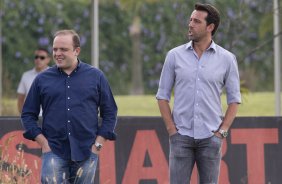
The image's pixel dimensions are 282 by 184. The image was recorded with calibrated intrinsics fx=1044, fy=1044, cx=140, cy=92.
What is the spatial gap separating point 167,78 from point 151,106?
15.9m

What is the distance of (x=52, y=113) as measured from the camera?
750 centimetres

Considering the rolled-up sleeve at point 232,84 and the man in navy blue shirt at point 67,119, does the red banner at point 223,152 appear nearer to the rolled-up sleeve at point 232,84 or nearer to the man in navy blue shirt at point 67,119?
the rolled-up sleeve at point 232,84

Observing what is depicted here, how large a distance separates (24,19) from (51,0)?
249cm

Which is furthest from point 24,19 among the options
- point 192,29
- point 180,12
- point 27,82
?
point 192,29

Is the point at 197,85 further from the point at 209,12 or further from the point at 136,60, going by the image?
the point at 136,60

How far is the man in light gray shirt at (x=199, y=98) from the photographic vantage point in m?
7.77

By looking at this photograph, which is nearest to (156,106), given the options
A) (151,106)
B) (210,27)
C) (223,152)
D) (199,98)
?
(151,106)

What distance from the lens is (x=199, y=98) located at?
7.77 metres

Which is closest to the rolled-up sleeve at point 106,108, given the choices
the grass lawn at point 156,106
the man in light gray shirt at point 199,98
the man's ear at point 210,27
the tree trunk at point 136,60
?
the man in light gray shirt at point 199,98

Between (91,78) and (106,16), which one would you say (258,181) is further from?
(106,16)

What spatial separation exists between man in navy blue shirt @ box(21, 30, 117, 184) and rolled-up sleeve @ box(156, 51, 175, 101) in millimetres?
561

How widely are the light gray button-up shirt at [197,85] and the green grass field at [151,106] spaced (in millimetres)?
11001

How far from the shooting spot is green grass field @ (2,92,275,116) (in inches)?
787

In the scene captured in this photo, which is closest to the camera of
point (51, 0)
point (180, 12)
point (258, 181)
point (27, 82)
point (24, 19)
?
point (258, 181)
